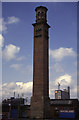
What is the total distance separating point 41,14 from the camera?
60.8 metres

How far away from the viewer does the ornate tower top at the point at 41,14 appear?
199ft

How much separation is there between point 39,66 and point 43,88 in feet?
24.2

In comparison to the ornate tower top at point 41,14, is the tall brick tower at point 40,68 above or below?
below

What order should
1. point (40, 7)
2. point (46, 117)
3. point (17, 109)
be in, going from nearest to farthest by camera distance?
1. point (46, 117)
2. point (40, 7)
3. point (17, 109)

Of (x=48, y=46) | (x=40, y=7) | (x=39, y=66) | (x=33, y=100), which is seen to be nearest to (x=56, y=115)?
(x=33, y=100)

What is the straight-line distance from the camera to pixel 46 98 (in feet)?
180

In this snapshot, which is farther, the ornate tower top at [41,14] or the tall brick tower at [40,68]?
the ornate tower top at [41,14]

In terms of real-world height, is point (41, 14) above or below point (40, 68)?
above

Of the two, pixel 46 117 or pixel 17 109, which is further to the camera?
pixel 17 109

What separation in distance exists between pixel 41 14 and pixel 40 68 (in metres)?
19.8

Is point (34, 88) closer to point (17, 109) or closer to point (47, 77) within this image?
point (47, 77)

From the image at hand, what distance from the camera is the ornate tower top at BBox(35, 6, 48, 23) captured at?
6051 cm

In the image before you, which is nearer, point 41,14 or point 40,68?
point 40,68

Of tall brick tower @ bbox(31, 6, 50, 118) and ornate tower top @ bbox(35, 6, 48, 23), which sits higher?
ornate tower top @ bbox(35, 6, 48, 23)
